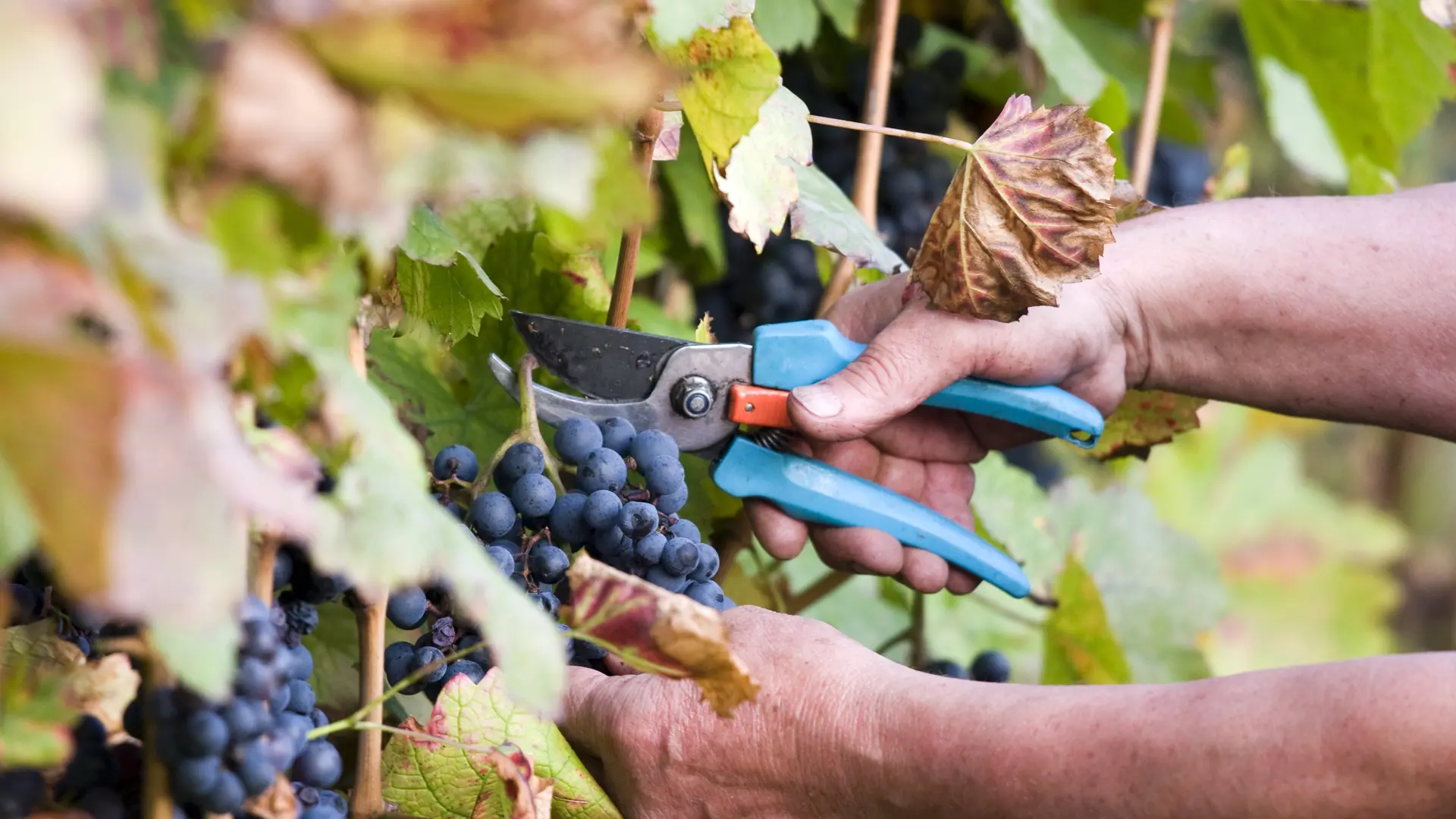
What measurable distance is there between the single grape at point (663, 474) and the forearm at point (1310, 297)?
49cm

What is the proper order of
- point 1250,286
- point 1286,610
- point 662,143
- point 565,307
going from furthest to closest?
point 1286,610 → point 1250,286 → point 565,307 → point 662,143

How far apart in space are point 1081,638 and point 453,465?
0.68m

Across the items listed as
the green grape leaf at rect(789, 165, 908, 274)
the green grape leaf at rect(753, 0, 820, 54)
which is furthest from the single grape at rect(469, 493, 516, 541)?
the green grape leaf at rect(753, 0, 820, 54)

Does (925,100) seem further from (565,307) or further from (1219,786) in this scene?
(1219,786)

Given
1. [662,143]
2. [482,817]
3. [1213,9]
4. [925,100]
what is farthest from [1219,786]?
[1213,9]

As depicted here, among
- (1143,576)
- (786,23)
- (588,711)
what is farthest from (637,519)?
(1143,576)

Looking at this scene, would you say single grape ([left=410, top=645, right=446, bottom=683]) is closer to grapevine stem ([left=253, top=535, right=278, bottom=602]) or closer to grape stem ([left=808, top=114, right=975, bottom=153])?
grapevine stem ([left=253, top=535, right=278, bottom=602])

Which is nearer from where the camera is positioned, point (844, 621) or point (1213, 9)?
point (844, 621)

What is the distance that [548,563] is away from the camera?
757mm

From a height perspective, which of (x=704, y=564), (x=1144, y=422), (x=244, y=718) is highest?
(x=244, y=718)

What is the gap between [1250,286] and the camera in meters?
1.15

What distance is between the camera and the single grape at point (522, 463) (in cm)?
79

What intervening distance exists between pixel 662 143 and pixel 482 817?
1.46 feet

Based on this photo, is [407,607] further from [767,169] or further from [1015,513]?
[1015,513]
